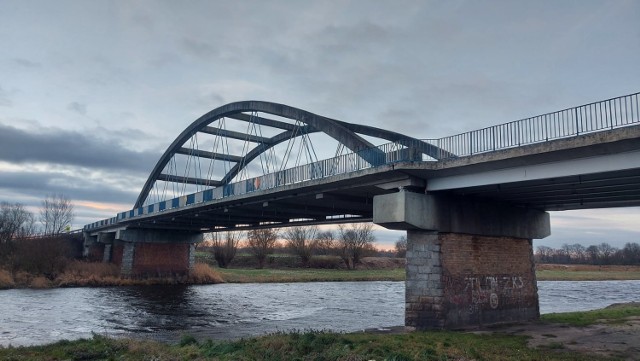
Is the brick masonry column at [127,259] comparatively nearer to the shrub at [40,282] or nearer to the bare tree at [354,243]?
the shrub at [40,282]

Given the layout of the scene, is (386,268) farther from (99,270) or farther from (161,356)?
(161,356)

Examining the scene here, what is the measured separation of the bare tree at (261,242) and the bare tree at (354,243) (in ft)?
35.0

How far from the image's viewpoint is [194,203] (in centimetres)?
3428

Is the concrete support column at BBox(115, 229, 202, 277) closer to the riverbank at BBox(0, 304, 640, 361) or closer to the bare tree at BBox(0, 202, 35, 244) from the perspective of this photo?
the bare tree at BBox(0, 202, 35, 244)

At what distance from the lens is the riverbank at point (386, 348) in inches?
448

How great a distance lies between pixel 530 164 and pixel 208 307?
22.5 meters

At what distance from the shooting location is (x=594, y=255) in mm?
125688

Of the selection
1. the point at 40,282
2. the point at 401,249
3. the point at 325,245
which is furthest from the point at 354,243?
the point at 40,282

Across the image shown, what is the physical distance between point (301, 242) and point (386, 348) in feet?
215

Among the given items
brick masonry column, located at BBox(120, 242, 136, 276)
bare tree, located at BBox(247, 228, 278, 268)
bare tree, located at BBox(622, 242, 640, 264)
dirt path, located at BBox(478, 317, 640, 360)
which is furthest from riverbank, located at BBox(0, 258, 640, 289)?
bare tree, located at BBox(622, 242, 640, 264)

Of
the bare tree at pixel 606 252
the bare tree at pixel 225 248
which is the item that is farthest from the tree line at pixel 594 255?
the bare tree at pixel 225 248

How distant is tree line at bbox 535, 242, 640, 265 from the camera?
4501 inches

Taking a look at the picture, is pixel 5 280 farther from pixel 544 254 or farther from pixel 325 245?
pixel 544 254

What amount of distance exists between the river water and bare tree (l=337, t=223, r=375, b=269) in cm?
3686
